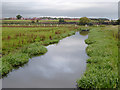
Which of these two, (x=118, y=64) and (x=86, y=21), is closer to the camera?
(x=118, y=64)

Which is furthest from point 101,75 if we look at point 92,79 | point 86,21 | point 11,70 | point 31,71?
point 86,21

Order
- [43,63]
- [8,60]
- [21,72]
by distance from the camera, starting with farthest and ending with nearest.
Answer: [43,63] → [8,60] → [21,72]

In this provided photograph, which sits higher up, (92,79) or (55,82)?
(92,79)

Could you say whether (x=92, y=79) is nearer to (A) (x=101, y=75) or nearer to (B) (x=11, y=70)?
(A) (x=101, y=75)

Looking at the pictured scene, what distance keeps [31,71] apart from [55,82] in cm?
303

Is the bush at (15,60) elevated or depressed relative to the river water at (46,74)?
elevated

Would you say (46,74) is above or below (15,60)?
below

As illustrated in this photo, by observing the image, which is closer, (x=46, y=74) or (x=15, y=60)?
(x=46, y=74)

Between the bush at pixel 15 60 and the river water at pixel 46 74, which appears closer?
the river water at pixel 46 74

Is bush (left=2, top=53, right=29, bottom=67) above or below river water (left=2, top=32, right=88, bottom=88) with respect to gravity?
above

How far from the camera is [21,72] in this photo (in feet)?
37.9

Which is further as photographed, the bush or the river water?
the bush

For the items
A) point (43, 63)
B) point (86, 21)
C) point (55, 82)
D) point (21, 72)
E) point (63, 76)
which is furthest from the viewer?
point (86, 21)

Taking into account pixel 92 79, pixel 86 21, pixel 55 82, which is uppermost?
pixel 86 21
